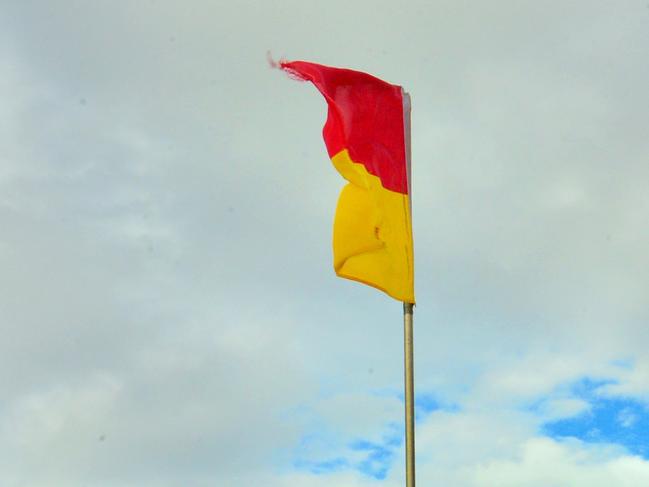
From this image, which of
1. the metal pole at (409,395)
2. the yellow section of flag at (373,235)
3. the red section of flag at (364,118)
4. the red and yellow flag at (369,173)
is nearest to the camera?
the metal pole at (409,395)

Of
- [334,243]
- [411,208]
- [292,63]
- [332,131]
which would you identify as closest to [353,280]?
[334,243]

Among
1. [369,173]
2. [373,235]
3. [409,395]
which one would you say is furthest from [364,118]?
[409,395]

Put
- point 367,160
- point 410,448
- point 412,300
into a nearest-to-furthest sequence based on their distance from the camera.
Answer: point 410,448
point 412,300
point 367,160

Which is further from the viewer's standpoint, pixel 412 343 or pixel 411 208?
pixel 411 208

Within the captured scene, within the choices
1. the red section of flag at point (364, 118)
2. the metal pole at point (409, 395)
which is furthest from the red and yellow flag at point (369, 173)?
the metal pole at point (409, 395)

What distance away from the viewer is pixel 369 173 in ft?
51.0

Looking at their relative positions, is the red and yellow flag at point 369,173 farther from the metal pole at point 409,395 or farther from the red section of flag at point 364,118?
the metal pole at point 409,395

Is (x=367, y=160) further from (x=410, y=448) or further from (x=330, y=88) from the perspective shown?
(x=410, y=448)

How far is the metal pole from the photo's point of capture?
42.4 ft

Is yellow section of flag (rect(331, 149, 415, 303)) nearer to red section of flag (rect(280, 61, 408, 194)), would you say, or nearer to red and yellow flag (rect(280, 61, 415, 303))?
red and yellow flag (rect(280, 61, 415, 303))

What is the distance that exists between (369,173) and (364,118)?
1191mm

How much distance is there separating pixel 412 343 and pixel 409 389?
0.76 meters

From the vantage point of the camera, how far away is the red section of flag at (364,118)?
15.8 meters

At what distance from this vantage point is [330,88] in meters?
16.2
